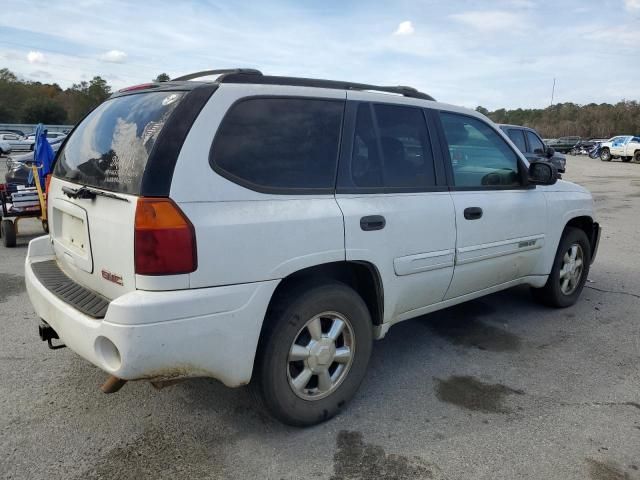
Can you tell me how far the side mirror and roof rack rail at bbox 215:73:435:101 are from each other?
1.16 meters

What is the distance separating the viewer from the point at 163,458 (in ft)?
8.45

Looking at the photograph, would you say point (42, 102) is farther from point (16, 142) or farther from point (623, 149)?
point (623, 149)

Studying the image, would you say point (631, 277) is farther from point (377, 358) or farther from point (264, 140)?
point (264, 140)

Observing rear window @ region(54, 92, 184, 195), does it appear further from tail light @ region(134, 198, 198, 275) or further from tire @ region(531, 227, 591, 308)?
tire @ region(531, 227, 591, 308)

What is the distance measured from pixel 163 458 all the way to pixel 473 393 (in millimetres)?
1925

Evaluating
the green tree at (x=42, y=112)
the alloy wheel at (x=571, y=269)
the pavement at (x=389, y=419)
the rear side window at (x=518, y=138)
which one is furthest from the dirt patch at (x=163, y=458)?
the green tree at (x=42, y=112)

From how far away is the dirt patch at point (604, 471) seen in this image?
2486 millimetres

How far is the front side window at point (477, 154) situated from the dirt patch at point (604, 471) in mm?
1886

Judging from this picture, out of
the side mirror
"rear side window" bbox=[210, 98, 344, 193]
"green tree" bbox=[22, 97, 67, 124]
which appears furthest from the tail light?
"green tree" bbox=[22, 97, 67, 124]

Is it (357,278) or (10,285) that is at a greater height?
(357,278)

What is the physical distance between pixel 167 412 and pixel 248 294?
1083mm

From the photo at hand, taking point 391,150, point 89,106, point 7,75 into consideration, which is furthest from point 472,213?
point 7,75

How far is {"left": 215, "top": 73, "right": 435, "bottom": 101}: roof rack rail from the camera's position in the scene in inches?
106

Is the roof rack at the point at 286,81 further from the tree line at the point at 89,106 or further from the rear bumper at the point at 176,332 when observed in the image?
the tree line at the point at 89,106
